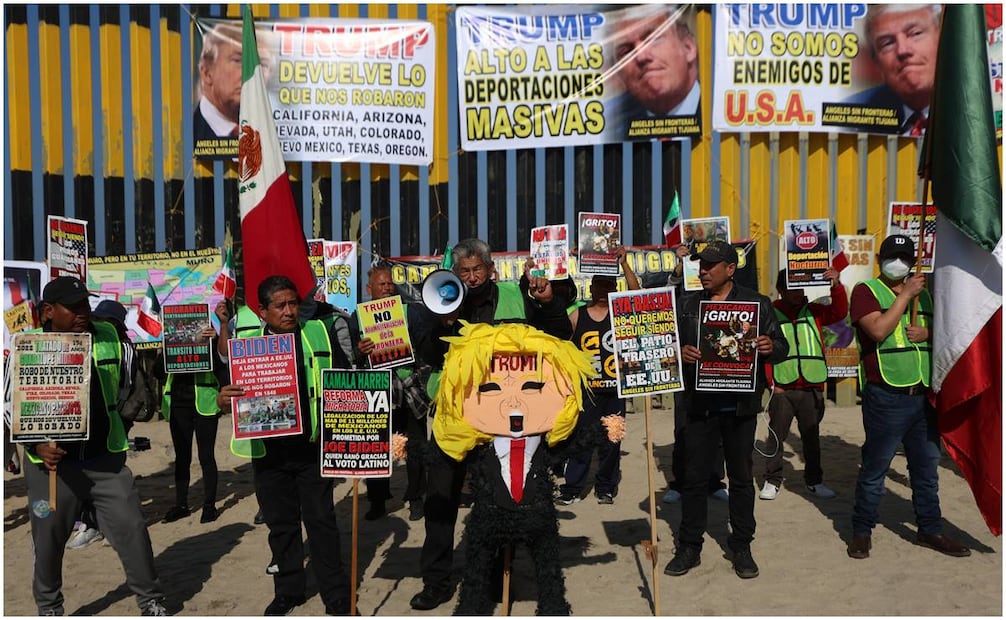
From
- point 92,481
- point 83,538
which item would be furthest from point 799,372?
point 83,538

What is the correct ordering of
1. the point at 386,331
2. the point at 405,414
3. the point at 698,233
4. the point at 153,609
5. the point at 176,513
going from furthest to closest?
the point at 698,233
the point at 176,513
the point at 405,414
the point at 386,331
the point at 153,609

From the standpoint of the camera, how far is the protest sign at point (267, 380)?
15.8ft

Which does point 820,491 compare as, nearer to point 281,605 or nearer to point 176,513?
point 281,605

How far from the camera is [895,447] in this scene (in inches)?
237

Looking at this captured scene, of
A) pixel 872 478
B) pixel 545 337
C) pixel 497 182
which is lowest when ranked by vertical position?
pixel 872 478

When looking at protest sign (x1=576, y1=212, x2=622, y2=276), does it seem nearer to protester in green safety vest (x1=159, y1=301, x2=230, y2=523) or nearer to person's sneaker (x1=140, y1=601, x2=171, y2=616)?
protester in green safety vest (x1=159, y1=301, x2=230, y2=523)

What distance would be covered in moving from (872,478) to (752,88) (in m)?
8.50

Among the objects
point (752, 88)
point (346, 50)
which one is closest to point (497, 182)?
point (346, 50)

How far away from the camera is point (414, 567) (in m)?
6.14

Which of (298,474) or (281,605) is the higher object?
(298,474)

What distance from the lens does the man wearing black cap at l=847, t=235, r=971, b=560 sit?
592 centimetres

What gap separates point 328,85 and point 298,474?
9.21 meters

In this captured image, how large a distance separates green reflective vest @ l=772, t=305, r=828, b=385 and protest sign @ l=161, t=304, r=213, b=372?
4.69 metres

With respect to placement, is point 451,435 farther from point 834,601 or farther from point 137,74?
point 137,74
